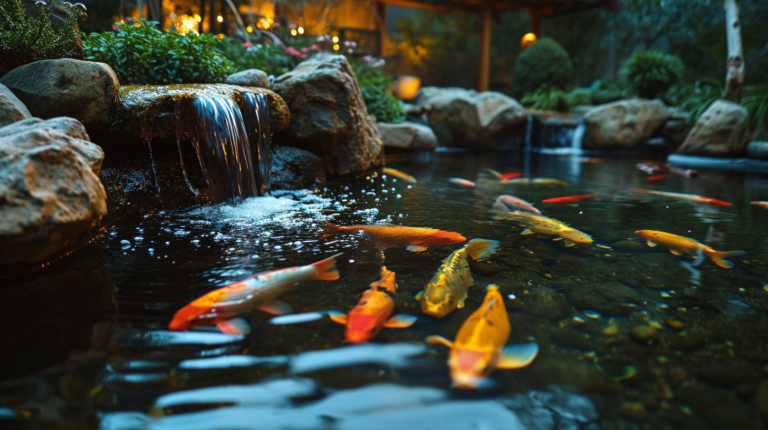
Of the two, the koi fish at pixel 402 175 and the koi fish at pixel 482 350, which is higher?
the koi fish at pixel 402 175

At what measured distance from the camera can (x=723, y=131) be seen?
27.1 ft

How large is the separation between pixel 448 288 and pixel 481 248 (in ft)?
2.67

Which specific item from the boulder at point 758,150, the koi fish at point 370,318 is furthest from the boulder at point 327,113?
the boulder at point 758,150

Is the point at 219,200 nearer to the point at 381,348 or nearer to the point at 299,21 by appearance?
the point at 381,348

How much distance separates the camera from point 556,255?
266cm

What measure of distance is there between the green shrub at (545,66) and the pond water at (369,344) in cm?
1175

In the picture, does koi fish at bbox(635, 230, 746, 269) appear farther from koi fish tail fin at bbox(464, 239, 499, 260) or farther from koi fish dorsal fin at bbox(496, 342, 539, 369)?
koi fish dorsal fin at bbox(496, 342, 539, 369)

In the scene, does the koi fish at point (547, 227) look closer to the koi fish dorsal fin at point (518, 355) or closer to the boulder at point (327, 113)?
→ the koi fish dorsal fin at point (518, 355)

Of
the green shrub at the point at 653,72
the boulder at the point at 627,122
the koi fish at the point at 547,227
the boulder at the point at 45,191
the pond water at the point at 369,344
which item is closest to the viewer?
the pond water at the point at 369,344

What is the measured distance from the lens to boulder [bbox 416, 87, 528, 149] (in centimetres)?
1141

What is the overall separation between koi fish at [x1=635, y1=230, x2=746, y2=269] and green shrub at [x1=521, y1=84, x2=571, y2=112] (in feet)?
35.1

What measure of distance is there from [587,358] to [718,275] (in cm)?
131

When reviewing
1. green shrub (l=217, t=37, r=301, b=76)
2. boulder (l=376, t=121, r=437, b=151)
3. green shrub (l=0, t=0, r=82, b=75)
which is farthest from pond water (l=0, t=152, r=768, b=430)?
boulder (l=376, t=121, r=437, b=151)

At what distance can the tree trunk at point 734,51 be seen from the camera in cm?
927
